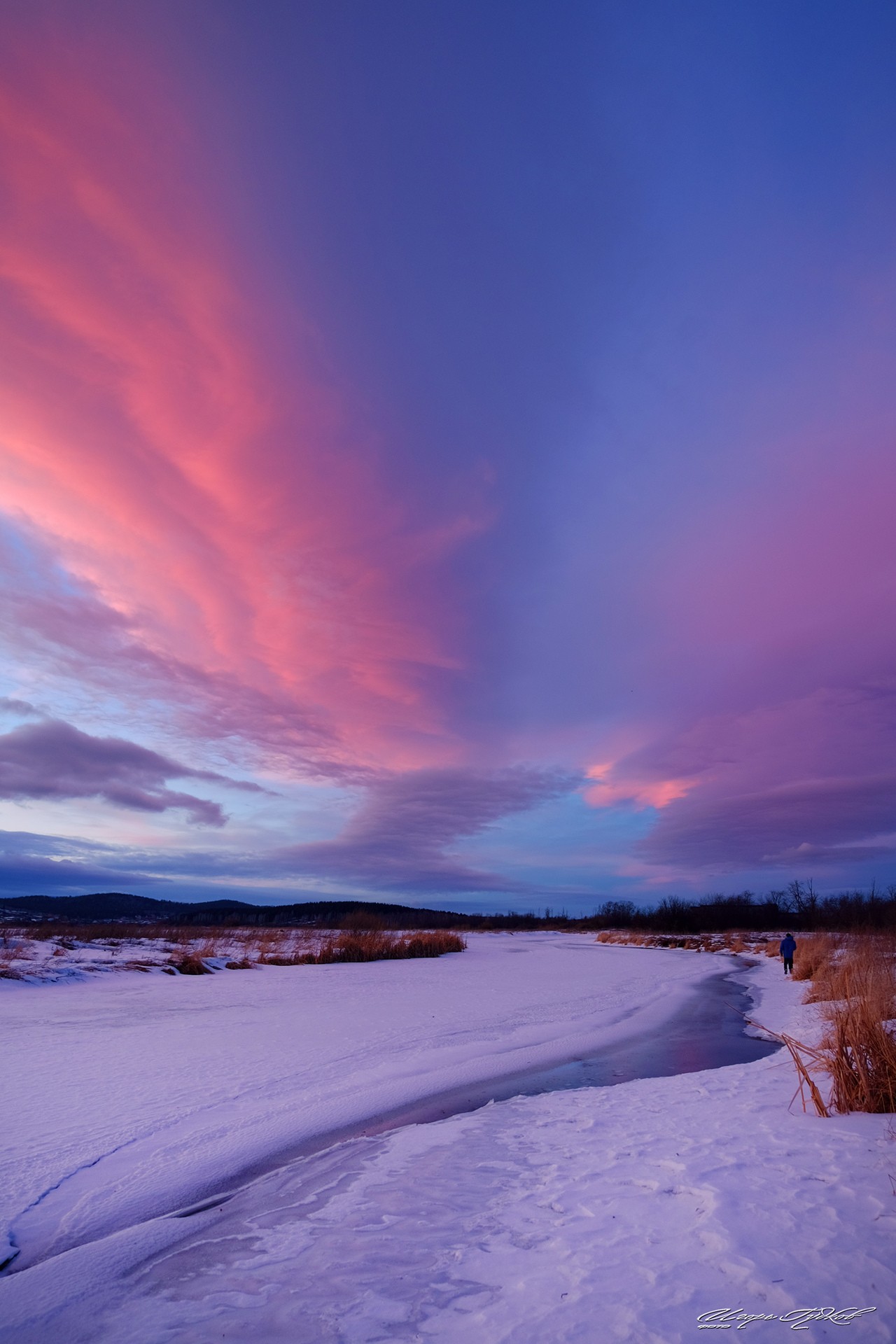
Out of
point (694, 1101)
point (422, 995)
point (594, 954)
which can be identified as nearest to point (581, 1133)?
point (694, 1101)

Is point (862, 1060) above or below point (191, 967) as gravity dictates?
above

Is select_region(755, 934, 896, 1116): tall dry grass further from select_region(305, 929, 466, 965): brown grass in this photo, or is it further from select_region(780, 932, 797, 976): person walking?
select_region(305, 929, 466, 965): brown grass

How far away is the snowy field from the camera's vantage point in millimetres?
3061

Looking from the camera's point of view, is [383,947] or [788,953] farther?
[383,947]

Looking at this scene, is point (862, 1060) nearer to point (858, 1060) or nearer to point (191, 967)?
point (858, 1060)

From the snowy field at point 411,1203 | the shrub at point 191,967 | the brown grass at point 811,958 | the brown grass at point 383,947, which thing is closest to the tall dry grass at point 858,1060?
the snowy field at point 411,1203

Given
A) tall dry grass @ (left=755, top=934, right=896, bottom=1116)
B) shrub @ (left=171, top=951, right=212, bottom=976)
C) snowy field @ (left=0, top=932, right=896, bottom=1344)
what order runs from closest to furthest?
1. snowy field @ (left=0, top=932, right=896, bottom=1344)
2. tall dry grass @ (left=755, top=934, right=896, bottom=1116)
3. shrub @ (left=171, top=951, right=212, bottom=976)

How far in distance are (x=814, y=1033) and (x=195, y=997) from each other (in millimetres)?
11602

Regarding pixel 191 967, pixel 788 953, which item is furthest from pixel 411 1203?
pixel 788 953

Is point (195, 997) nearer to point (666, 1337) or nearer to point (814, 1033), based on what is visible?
point (814, 1033)

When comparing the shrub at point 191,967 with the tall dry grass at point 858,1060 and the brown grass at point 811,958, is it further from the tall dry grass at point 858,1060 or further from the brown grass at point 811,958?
the brown grass at point 811,958

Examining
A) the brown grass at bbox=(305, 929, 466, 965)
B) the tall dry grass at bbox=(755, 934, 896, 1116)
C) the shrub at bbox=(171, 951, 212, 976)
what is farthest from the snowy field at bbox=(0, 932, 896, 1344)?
the brown grass at bbox=(305, 929, 466, 965)

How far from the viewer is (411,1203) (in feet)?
14.2

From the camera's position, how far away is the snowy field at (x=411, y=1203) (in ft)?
10.0
